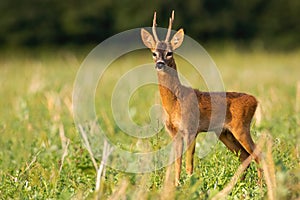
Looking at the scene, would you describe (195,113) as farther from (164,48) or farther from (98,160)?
(98,160)

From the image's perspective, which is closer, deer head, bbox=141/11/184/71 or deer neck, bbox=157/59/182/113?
deer head, bbox=141/11/184/71

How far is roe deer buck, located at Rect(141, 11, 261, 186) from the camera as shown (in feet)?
18.3

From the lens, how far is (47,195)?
4.94 metres

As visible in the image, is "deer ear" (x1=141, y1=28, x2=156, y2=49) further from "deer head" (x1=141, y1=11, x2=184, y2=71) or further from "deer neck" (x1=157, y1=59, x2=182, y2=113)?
"deer neck" (x1=157, y1=59, x2=182, y2=113)

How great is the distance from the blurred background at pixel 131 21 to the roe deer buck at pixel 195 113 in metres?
21.5

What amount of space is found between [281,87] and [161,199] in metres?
9.01

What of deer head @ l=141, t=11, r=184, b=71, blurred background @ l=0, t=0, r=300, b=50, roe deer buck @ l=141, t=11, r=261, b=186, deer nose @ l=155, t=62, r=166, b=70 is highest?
blurred background @ l=0, t=0, r=300, b=50

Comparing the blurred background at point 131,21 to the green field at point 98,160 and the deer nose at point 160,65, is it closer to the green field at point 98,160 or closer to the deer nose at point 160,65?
the green field at point 98,160

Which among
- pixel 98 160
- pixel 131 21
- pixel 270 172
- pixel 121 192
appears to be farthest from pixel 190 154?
pixel 131 21

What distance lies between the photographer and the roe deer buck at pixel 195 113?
5.58 metres

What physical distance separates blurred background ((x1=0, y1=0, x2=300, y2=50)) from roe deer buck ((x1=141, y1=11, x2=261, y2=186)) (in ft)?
70.7

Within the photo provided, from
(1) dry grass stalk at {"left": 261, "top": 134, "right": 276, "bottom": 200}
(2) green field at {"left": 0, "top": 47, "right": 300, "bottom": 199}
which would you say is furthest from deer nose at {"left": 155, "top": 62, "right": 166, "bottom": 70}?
(1) dry grass stalk at {"left": 261, "top": 134, "right": 276, "bottom": 200}

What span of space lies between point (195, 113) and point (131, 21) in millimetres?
22892

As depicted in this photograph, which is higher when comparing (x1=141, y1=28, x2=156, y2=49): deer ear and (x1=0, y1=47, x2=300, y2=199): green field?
(x1=141, y1=28, x2=156, y2=49): deer ear
